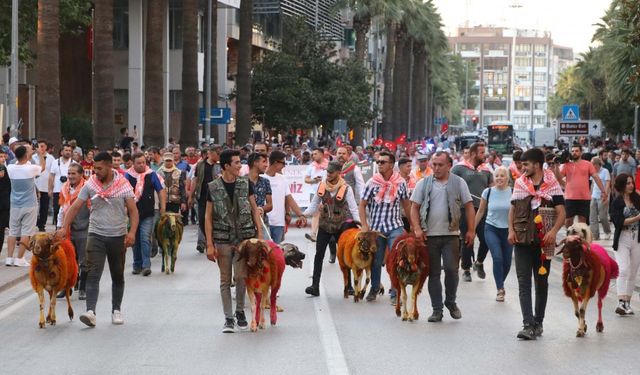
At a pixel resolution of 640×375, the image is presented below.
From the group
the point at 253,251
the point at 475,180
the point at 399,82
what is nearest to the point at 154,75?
the point at 475,180

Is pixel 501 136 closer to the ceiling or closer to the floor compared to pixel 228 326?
closer to the ceiling

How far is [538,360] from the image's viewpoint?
431 inches

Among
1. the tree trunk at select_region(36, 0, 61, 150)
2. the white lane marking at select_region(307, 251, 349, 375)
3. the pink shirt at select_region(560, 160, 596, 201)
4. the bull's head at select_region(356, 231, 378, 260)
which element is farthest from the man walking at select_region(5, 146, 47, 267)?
the tree trunk at select_region(36, 0, 61, 150)

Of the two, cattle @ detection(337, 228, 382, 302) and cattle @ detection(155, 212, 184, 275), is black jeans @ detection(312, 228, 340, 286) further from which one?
cattle @ detection(155, 212, 184, 275)

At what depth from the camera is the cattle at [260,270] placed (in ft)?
40.6

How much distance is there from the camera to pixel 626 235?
47.4 feet

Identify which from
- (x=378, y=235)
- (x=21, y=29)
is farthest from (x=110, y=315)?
(x=21, y=29)

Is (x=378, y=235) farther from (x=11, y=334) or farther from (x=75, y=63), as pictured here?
(x=75, y=63)

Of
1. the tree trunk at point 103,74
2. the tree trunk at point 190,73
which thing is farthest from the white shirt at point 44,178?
the tree trunk at point 190,73

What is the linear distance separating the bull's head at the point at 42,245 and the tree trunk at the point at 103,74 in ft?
65.2

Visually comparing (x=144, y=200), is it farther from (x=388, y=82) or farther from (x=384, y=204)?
(x=388, y=82)

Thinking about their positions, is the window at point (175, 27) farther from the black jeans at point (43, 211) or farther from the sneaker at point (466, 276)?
the sneaker at point (466, 276)

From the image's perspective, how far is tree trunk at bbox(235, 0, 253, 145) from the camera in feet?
146

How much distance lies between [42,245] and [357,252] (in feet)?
12.9
